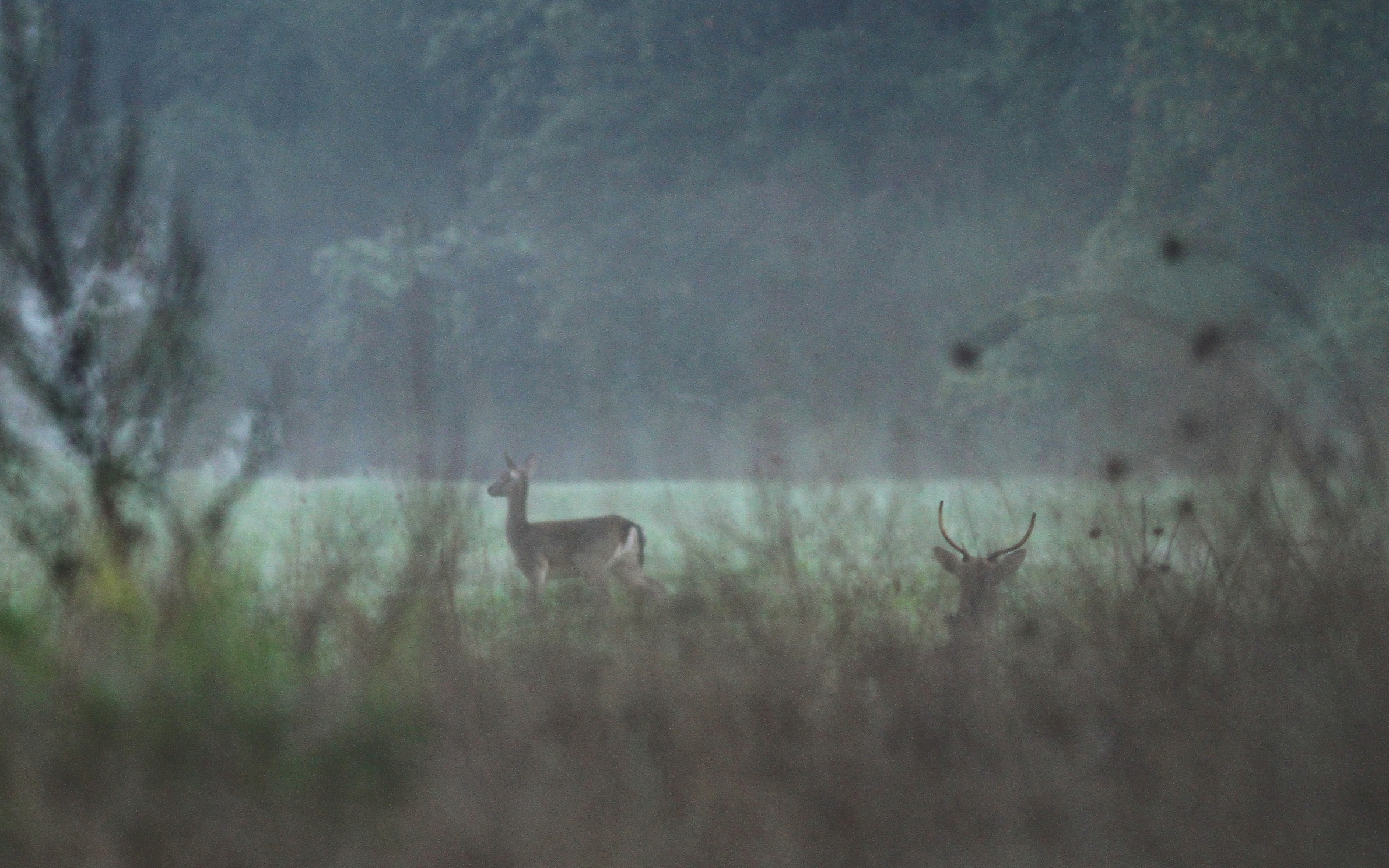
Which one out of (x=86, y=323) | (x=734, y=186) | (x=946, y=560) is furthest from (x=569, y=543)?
(x=734, y=186)

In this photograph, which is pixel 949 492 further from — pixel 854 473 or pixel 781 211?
pixel 781 211

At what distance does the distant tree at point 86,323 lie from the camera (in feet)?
18.3

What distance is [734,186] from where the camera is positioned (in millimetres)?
31453

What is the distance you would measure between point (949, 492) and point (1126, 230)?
858cm

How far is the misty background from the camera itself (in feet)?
74.5

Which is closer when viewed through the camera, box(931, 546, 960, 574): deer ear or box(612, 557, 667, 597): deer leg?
box(612, 557, 667, 597): deer leg

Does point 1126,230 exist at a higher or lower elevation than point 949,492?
higher

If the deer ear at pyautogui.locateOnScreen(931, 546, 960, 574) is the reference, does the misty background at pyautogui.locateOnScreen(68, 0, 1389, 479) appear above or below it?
above

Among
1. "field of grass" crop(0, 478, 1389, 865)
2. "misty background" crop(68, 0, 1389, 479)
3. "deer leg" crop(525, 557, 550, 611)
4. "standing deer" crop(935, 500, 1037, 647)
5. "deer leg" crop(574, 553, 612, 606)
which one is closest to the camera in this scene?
"field of grass" crop(0, 478, 1389, 865)

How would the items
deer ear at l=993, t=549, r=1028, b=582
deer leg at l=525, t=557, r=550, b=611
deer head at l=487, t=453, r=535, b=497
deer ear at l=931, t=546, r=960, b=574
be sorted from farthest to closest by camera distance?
deer head at l=487, t=453, r=535, b=497
deer leg at l=525, t=557, r=550, b=611
deer ear at l=931, t=546, r=960, b=574
deer ear at l=993, t=549, r=1028, b=582

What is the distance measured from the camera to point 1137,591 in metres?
4.89

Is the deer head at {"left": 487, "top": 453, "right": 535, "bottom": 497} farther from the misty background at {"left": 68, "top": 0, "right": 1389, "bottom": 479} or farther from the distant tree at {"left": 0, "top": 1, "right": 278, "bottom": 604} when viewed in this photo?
the misty background at {"left": 68, "top": 0, "right": 1389, "bottom": 479}

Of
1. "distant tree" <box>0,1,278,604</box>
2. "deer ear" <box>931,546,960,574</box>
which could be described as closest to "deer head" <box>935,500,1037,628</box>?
"deer ear" <box>931,546,960,574</box>

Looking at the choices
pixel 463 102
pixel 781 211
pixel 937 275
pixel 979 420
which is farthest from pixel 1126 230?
pixel 463 102
